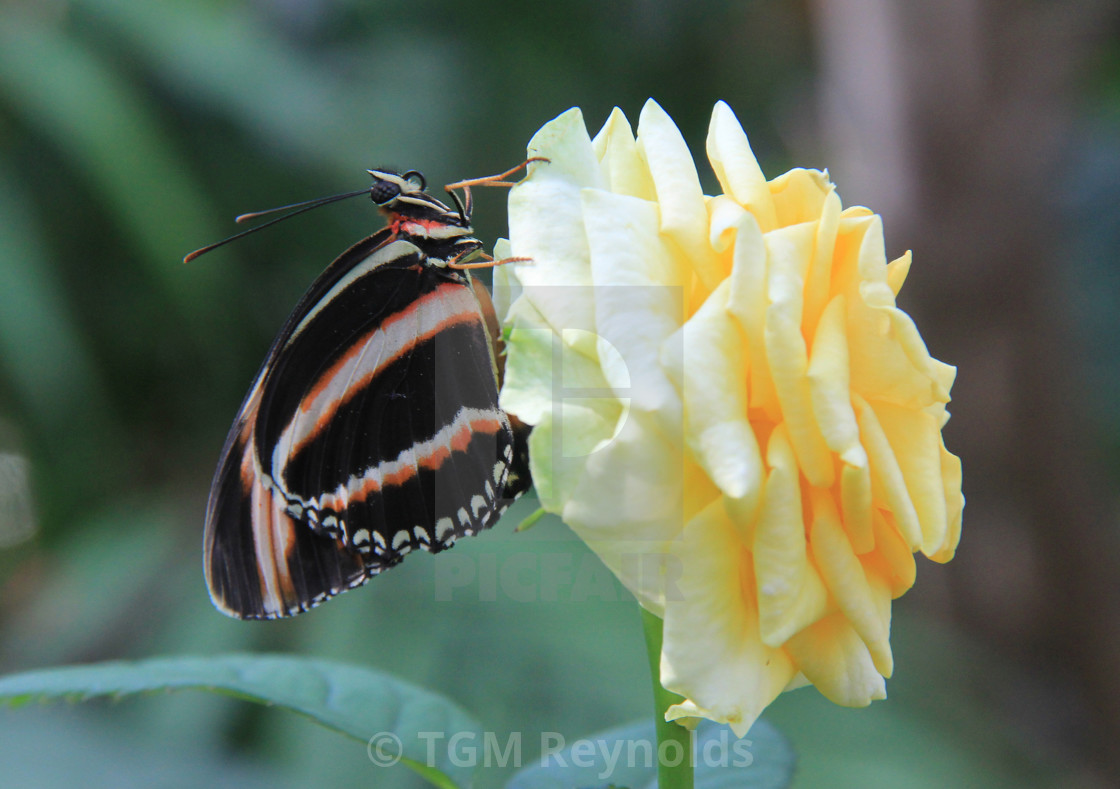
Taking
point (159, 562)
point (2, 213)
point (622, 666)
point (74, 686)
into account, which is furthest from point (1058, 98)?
point (2, 213)

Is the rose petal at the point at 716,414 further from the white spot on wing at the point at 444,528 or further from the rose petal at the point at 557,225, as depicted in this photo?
the white spot on wing at the point at 444,528

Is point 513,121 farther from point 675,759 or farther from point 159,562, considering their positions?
point 675,759

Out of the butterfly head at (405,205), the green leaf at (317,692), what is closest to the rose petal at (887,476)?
the green leaf at (317,692)

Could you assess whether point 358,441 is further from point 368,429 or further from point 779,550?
point 779,550

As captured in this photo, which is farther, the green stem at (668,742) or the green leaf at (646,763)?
the green leaf at (646,763)

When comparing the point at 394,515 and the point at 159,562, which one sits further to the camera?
the point at 159,562

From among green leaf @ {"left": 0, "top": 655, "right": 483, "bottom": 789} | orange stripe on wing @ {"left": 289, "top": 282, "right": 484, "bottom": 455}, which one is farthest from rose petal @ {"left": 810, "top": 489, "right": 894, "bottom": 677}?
orange stripe on wing @ {"left": 289, "top": 282, "right": 484, "bottom": 455}

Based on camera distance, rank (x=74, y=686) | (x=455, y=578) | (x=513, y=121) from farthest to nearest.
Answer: (x=513, y=121) → (x=455, y=578) → (x=74, y=686)
